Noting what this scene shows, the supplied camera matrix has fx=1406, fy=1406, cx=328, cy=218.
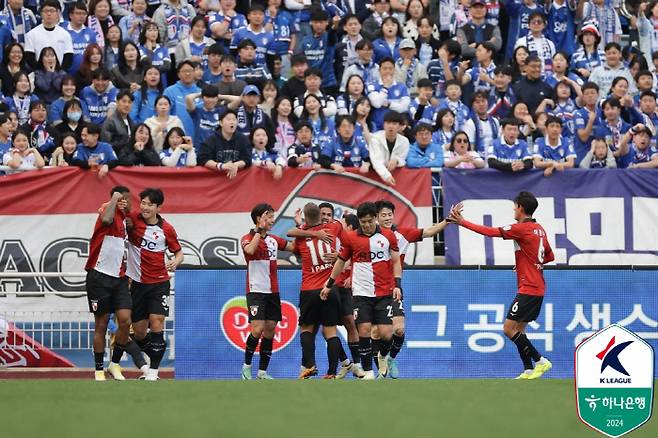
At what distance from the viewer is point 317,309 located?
17.6 metres

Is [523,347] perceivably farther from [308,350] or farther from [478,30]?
[478,30]

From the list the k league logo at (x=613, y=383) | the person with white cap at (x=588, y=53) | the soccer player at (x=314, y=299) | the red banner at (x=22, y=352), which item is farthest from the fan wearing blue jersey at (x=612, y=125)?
the k league logo at (x=613, y=383)

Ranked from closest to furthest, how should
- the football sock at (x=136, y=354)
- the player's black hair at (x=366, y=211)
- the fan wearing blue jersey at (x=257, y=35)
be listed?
the player's black hair at (x=366, y=211) → the football sock at (x=136, y=354) → the fan wearing blue jersey at (x=257, y=35)

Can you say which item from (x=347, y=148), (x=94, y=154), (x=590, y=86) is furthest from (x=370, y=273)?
(x=590, y=86)

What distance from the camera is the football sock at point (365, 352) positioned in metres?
16.9

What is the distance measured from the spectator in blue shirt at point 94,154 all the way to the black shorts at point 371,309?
4.96 meters

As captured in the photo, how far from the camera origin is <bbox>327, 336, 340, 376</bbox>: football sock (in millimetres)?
17441

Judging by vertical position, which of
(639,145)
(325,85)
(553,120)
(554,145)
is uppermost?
(325,85)

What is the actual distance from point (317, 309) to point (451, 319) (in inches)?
102

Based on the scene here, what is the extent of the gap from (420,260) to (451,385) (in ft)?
19.1

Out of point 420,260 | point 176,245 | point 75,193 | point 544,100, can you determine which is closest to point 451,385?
point 176,245

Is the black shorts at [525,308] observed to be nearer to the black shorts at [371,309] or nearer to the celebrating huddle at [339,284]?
the celebrating huddle at [339,284]

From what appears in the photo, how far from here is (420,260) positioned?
2022cm

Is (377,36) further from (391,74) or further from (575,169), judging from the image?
(575,169)
